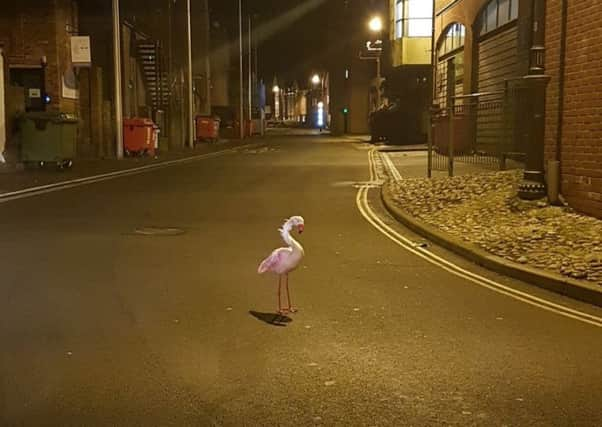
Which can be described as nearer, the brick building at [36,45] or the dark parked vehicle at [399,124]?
the brick building at [36,45]

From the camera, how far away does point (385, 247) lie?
33.3 ft

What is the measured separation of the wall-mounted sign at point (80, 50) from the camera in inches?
1017

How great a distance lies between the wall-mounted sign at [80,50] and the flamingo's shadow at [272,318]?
21069mm

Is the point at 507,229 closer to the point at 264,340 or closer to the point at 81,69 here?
the point at 264,340

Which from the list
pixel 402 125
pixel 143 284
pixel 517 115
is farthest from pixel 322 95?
pixel 143 284

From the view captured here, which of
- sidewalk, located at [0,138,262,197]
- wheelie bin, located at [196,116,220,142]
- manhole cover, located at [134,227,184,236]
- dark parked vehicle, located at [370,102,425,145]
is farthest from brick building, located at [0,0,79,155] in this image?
dark parked vehicle, located at [370,102,425,145]

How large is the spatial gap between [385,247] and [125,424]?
20.5 ft

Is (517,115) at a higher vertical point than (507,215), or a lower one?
higher

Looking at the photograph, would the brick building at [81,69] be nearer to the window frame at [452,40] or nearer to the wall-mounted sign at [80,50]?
the wall-mounted sign at [80,50]

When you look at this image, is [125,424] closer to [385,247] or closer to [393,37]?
[385,247]

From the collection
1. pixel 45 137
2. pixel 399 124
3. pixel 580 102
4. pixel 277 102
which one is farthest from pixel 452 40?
pixel 277 102

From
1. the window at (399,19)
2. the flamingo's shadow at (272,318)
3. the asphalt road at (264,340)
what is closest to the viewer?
the asphalt road at (264,340)

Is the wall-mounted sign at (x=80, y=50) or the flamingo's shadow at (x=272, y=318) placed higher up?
the wall-mounted sign at (x=80, y=50)

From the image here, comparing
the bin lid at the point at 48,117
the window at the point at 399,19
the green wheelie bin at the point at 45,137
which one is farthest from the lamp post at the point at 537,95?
the window at the point at 399,19
